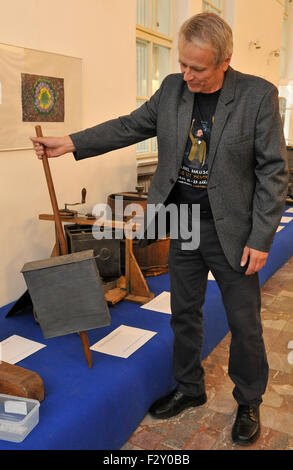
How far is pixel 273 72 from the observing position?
28.6 feet

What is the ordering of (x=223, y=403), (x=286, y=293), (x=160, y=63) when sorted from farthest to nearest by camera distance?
(x=160, y=63) → (x=286, y=293) → (x=223, y=403)

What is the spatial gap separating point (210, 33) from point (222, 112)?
268 millimetres

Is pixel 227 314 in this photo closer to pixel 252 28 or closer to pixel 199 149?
pixel 199 149

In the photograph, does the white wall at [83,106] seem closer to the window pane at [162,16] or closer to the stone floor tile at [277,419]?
the window pane at [162,16]

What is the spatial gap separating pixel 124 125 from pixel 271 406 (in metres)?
1.53

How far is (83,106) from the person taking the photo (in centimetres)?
336

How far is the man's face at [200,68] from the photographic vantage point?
1.49 m

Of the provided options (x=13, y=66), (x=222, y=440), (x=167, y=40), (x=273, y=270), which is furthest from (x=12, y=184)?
(x=167, y=40)

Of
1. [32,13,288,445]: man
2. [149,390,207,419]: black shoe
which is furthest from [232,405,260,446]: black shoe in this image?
[149,390,207,419]: black shoe

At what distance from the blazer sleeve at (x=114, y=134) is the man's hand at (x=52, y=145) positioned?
3 centimetres

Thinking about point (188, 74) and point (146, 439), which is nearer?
point (188, 74)

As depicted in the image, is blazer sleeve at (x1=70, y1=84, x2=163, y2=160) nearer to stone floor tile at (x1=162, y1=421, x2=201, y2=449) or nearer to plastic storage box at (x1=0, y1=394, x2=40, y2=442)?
plastic storage box at (x1=0, y1=394, x2=40, y2=442)

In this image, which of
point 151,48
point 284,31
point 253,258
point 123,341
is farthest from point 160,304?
point 284,31

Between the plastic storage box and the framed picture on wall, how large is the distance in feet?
5.17
